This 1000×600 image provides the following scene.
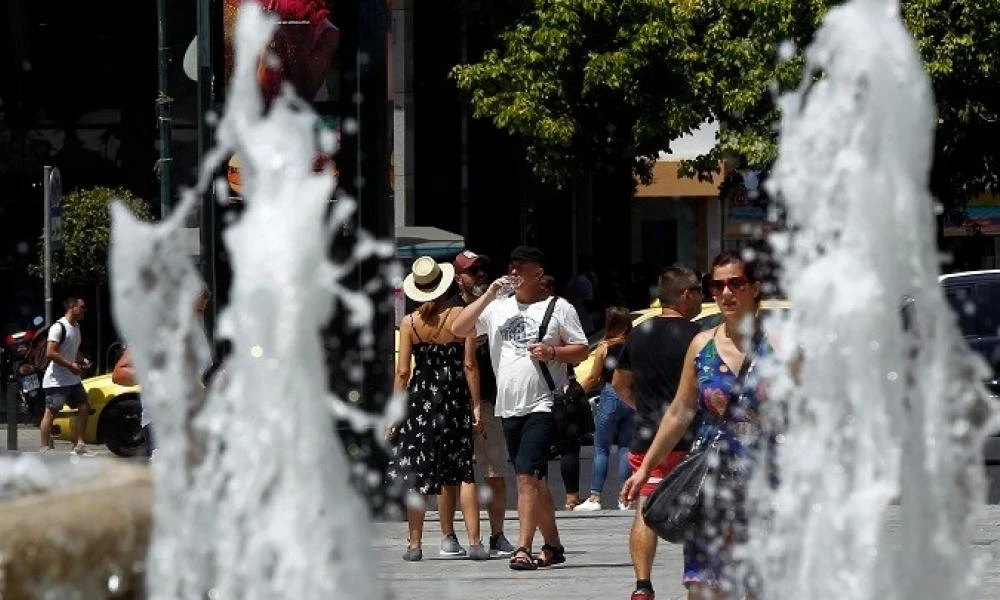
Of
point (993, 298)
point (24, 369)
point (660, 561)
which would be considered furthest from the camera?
point (24, 369)

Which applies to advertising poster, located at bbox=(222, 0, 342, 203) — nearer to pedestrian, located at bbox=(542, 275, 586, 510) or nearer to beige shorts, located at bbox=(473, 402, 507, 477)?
pedestrian, located at bbox=(542, 275, 586, 510)

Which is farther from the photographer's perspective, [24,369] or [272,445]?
[24,369]

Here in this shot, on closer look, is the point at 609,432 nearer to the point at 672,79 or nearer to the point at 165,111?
the point at 165,111

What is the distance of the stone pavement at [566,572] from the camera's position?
32.8 feet

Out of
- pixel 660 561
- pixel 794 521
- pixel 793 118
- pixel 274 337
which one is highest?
pixel 793 118

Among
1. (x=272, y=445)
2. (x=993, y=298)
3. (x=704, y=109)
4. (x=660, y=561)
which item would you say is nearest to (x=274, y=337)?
(x=272, y=445)

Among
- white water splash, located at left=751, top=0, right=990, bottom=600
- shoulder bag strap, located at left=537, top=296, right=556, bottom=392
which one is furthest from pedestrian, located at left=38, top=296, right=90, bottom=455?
white water splash, located at left=751, top=0, right=990, bottom=600

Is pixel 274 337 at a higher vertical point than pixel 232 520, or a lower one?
higher

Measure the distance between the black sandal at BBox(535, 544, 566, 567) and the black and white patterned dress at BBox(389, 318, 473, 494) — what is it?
0.71m

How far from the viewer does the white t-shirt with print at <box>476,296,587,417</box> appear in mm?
11383

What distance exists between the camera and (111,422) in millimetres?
20984

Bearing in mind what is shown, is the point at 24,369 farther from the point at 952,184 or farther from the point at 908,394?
the point at 908,394

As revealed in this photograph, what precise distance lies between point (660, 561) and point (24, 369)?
1250cm

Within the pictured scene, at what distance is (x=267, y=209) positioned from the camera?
15.2 ft
